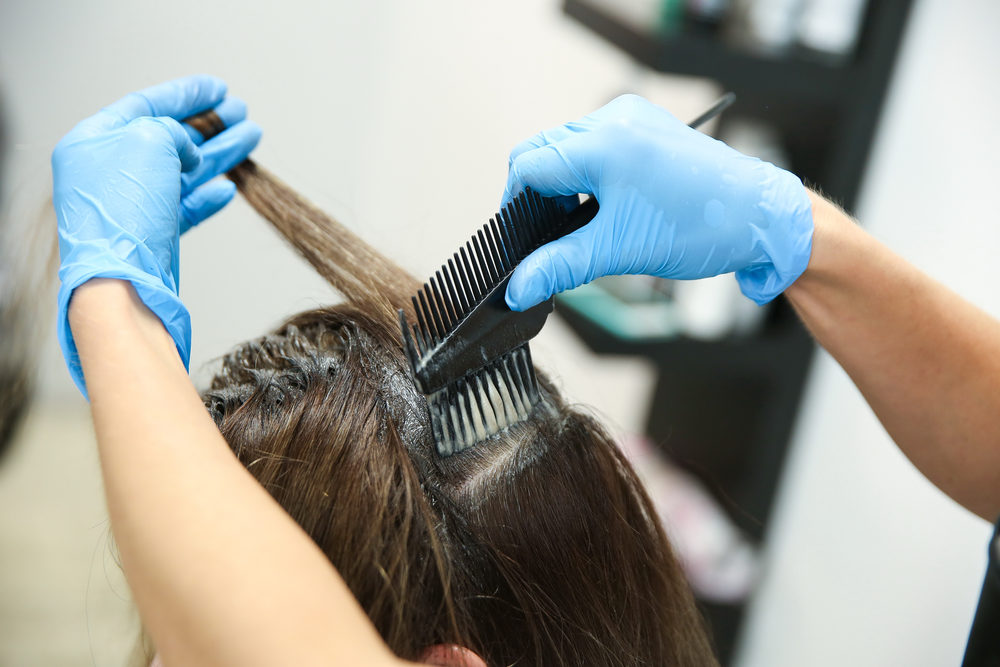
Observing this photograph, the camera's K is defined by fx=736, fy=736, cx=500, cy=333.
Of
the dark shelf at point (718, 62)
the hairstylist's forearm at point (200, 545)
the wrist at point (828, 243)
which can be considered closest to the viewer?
the hairstylist's forearm at point (200, 545)

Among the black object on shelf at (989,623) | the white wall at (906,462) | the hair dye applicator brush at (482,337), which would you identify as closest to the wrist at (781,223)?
the hair dye applicator brush at (482,337)

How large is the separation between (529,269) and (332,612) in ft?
1.16

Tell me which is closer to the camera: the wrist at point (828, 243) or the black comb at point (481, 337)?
A: the black comb at point (481, 337)

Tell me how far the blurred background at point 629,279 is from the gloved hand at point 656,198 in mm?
396

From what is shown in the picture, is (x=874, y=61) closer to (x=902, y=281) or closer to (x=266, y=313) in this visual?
(x=902, y=281)

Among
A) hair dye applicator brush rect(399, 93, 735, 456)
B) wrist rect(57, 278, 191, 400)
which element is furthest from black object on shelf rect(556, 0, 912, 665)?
wrist rect(57, 278, 191, 400)

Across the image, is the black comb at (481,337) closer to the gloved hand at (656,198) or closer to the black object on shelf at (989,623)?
the gloved hand at (656,198)

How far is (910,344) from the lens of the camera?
2.83 ft

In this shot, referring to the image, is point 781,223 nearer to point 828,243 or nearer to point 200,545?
point 828,243

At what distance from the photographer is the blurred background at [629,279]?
4.21 ft

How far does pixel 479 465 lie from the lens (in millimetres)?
749

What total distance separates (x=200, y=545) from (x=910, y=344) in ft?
2.57

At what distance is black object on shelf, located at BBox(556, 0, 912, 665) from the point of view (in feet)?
4.13

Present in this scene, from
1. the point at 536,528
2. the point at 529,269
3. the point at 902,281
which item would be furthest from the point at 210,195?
the point at 902,281
